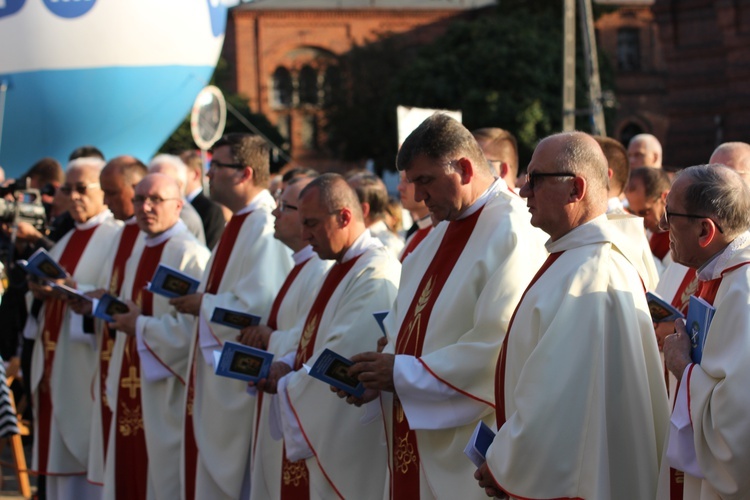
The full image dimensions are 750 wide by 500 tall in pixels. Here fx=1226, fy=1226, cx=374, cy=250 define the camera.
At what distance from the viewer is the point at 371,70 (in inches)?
2052

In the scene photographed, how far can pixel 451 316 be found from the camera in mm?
4574

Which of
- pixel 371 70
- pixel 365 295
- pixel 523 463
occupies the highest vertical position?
pixel 371 70

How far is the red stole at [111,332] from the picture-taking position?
7.42 m

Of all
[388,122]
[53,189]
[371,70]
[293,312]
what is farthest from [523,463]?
[371,70]

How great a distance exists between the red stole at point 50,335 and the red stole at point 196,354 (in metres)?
1.55

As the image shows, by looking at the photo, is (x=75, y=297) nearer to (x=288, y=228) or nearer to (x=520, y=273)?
(x=288, y=228)

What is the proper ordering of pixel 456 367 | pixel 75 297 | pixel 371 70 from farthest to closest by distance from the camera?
pixel 371 70 < pixel 75 297 < pixel 456 367

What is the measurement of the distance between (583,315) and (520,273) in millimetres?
654

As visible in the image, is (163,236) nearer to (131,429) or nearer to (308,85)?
(131,429)

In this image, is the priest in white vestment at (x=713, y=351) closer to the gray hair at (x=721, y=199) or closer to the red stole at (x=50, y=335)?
the gray hair at (x=721, y=199)

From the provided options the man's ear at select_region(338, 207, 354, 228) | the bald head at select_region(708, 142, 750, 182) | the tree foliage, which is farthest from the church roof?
the man's ear at select_region(338, 207, 354, 228)

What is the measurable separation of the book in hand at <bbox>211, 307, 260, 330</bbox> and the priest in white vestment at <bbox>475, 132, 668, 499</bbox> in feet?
7.40

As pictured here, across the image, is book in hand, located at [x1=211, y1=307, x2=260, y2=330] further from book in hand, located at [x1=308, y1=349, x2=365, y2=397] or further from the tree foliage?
the tree foliage

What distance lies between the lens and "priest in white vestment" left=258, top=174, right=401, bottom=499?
539 cm
